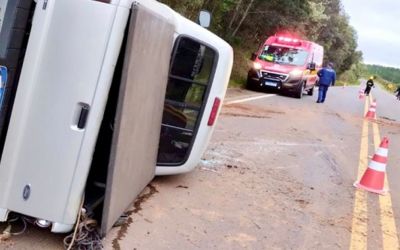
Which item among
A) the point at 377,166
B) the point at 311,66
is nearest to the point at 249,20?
the point at 311,66

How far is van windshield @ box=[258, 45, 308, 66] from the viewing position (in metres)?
21.0

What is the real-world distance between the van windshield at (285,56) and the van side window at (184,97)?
53.6 ft

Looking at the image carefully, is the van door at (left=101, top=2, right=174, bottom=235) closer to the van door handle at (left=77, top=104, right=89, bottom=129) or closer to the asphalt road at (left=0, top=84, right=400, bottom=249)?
the van door handle at (left=77, top=104, right=89, bottom=129)

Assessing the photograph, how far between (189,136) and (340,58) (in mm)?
58060

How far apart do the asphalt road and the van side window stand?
1.40 ft

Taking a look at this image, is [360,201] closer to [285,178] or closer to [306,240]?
[285,178]

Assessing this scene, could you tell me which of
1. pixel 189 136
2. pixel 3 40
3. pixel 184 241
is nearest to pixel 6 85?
pixel 3 40

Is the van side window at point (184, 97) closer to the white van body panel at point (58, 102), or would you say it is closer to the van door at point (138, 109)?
the van door at point (138, 109)

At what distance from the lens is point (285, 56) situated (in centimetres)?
2109

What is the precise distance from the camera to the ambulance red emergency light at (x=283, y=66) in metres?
20.4

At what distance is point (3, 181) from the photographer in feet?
11.1

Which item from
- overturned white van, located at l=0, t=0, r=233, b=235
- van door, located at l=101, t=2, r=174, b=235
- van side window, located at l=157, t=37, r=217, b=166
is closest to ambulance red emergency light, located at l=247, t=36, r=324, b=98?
van side window, located at l=157, t=37, r=217, b=166

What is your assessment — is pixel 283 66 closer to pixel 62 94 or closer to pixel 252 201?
pixel 252 201

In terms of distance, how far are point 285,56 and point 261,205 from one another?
16362 millimetres
